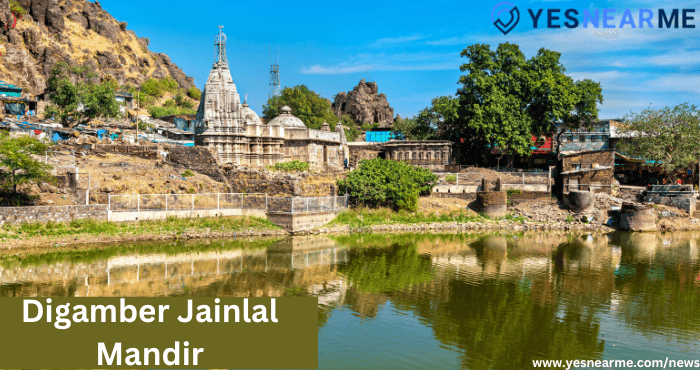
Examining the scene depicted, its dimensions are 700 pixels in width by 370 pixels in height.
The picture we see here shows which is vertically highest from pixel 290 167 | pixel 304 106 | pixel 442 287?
pixel 304 106

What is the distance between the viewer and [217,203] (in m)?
28.4

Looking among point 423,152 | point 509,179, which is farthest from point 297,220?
point 423,152

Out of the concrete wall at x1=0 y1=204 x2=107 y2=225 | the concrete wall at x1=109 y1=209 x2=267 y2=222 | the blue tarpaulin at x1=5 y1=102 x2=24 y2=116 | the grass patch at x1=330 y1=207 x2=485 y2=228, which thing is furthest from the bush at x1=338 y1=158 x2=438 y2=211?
the blue tarpaulin at x1=5 y1=102 x2=24 y2=116

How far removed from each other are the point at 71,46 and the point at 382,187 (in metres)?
68.7

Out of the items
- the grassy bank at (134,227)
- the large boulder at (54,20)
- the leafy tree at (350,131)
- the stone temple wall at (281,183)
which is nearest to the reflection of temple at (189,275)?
the grassy bank at (134,227)

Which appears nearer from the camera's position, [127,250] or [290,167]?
[127,250]

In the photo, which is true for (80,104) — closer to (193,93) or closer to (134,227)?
(134,227)

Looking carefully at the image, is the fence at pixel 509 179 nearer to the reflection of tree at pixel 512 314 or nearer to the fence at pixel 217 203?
the fence at pixel 217 203

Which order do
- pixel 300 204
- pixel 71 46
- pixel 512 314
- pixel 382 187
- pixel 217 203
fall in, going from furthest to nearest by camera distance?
1. pixel 71 46
2. pixel 382 187
3. pixel 300 204
4. pixel 217 203
5. pixel 512 314

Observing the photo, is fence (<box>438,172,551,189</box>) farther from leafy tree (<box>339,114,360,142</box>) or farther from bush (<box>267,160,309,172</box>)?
leafy tree (<box>339,114,360,142</box>)

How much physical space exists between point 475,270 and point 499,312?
574 cm

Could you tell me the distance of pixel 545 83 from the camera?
134 ft

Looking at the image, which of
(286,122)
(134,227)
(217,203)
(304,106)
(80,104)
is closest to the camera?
(134,227)

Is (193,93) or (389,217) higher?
(193,93)
